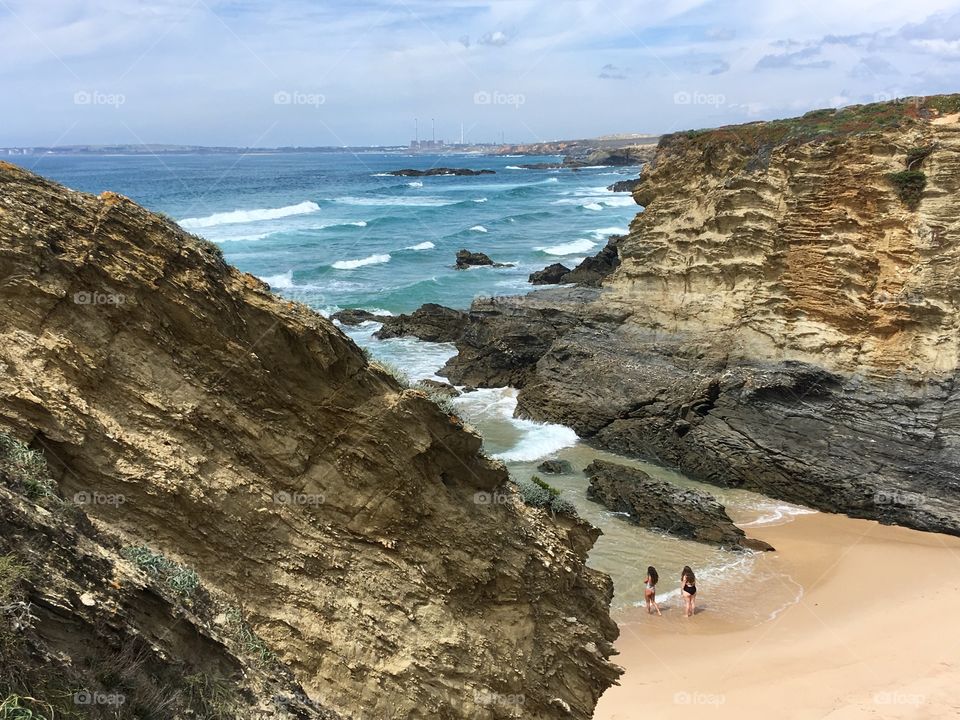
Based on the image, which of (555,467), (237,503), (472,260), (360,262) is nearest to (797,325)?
(555,467)

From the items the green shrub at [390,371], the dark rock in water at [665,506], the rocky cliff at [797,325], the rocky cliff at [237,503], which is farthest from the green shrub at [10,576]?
the rocky cliff at [797,325]

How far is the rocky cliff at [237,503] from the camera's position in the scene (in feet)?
14.4

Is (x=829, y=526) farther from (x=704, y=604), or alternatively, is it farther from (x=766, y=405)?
(x=704, y=604)

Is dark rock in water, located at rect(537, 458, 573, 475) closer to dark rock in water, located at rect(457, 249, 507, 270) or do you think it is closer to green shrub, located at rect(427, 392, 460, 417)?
green shrub, located at rect(427, 392, 460, 417)

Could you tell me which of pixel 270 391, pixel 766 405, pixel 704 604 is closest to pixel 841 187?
pixel 766 405

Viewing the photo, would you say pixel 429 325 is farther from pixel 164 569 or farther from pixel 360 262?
pixel 164 569

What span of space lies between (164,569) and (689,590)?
33.5ft

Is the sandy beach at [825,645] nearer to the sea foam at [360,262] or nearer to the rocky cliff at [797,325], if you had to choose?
the rocky cliff at [797,325]

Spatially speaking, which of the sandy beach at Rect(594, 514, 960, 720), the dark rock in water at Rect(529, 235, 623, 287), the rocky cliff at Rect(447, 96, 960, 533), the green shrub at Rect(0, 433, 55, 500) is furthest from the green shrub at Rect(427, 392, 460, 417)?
the dark rock in water at Rect(529, 235, 623, 287)

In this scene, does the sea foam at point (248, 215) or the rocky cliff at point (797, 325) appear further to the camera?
the sea foam at point (248, 215)

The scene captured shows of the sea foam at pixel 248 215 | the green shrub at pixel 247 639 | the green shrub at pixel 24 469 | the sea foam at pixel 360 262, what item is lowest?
the green shrub at pixel 247 639

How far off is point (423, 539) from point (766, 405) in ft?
45.1

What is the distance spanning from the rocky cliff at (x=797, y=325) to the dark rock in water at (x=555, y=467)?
5.58 feet

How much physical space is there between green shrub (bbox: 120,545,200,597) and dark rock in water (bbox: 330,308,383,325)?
26658mm
